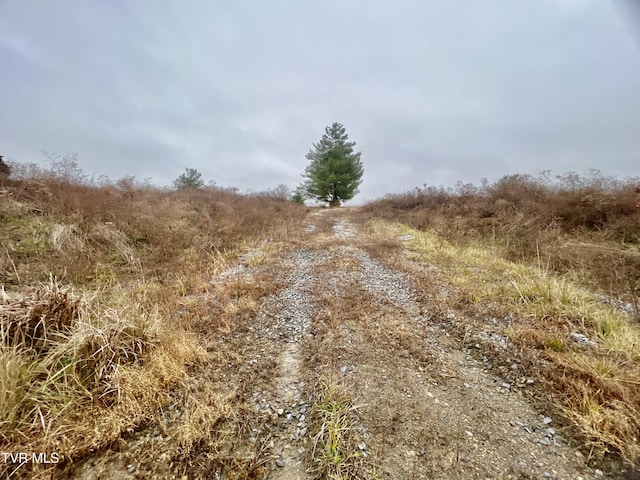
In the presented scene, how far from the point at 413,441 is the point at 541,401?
1.39 metres

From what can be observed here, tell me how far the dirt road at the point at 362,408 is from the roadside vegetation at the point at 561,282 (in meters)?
0.27

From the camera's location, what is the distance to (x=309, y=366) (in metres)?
2.82

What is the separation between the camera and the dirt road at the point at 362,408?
1.75 meters

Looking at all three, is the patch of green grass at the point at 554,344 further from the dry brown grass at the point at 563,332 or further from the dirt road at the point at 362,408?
the dirt road at the point at 362,408

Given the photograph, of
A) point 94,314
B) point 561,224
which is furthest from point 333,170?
point 94,314

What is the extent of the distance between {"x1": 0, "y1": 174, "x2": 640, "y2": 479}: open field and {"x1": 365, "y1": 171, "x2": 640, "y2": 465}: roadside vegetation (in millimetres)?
29

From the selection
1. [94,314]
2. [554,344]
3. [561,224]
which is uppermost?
[561,224]

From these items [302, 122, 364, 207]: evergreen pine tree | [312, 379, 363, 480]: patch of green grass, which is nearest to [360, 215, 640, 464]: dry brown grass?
[312, 379, 363, 480]: patch of green grass

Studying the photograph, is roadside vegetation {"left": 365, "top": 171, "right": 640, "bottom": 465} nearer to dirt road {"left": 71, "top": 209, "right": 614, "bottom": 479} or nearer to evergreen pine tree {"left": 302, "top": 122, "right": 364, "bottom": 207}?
dirt road {"left": 71, "top": 209, "right": 614, "bottom": 479}

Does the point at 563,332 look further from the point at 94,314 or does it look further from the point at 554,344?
the point at 94,314

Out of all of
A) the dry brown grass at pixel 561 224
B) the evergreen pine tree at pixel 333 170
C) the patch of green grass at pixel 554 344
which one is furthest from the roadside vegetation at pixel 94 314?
the evergreen pine tree at pixel 333 170

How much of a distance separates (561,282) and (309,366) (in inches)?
185

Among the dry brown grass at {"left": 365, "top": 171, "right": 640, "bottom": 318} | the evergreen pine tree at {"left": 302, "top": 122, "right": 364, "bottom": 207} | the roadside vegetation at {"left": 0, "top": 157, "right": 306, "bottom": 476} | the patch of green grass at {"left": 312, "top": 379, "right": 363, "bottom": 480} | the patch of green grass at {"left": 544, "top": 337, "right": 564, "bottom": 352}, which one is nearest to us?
the patch of green grass at {"left": 312, "top": 379, "right": 363, "bottom": 480}

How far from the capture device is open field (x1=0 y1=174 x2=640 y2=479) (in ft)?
5.88
